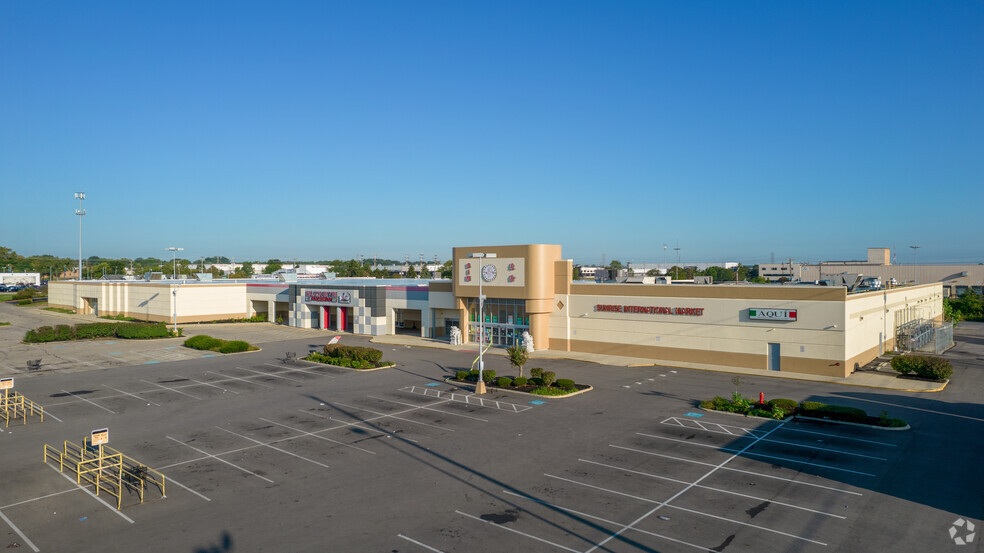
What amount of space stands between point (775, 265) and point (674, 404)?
153 m

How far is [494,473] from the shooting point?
19.8 m

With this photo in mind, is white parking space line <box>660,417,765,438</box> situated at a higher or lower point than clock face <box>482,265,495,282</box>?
lower

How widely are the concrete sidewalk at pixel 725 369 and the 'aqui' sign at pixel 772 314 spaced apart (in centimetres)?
370

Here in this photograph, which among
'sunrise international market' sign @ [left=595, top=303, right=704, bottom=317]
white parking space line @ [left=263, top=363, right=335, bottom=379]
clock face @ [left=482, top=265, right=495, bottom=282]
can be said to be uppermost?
clock face @ [left=482, top=265, right=495, bottom=282]

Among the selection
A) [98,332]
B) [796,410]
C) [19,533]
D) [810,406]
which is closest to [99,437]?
[19,533]

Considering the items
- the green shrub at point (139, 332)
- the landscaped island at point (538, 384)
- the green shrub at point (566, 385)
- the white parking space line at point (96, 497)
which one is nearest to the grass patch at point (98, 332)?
the green shrub at point (139, 332)

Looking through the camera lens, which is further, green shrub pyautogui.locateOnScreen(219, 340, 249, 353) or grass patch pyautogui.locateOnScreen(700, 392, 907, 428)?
green shrub pyautogui.locateOnScreen(219, 340, 249, 353)

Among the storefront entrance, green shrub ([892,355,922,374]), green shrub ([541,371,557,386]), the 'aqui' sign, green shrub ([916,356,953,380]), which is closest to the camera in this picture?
green shrub ([541,371,557,386])

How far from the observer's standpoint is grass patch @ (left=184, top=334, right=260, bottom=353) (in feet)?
165

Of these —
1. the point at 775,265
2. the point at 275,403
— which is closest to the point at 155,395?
the point at 275,403

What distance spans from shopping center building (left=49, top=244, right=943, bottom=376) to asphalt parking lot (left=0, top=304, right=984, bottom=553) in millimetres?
6063

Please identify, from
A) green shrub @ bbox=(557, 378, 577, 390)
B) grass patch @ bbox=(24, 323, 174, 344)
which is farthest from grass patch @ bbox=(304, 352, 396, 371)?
grass patch @ bbox=(24, 323, 174, 344)

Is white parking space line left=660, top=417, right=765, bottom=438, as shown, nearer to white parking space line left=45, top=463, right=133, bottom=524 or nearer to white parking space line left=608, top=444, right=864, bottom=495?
→ white parking space line left=608, top=444, right=864, bottom=495

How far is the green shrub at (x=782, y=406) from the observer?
27.5 metres
